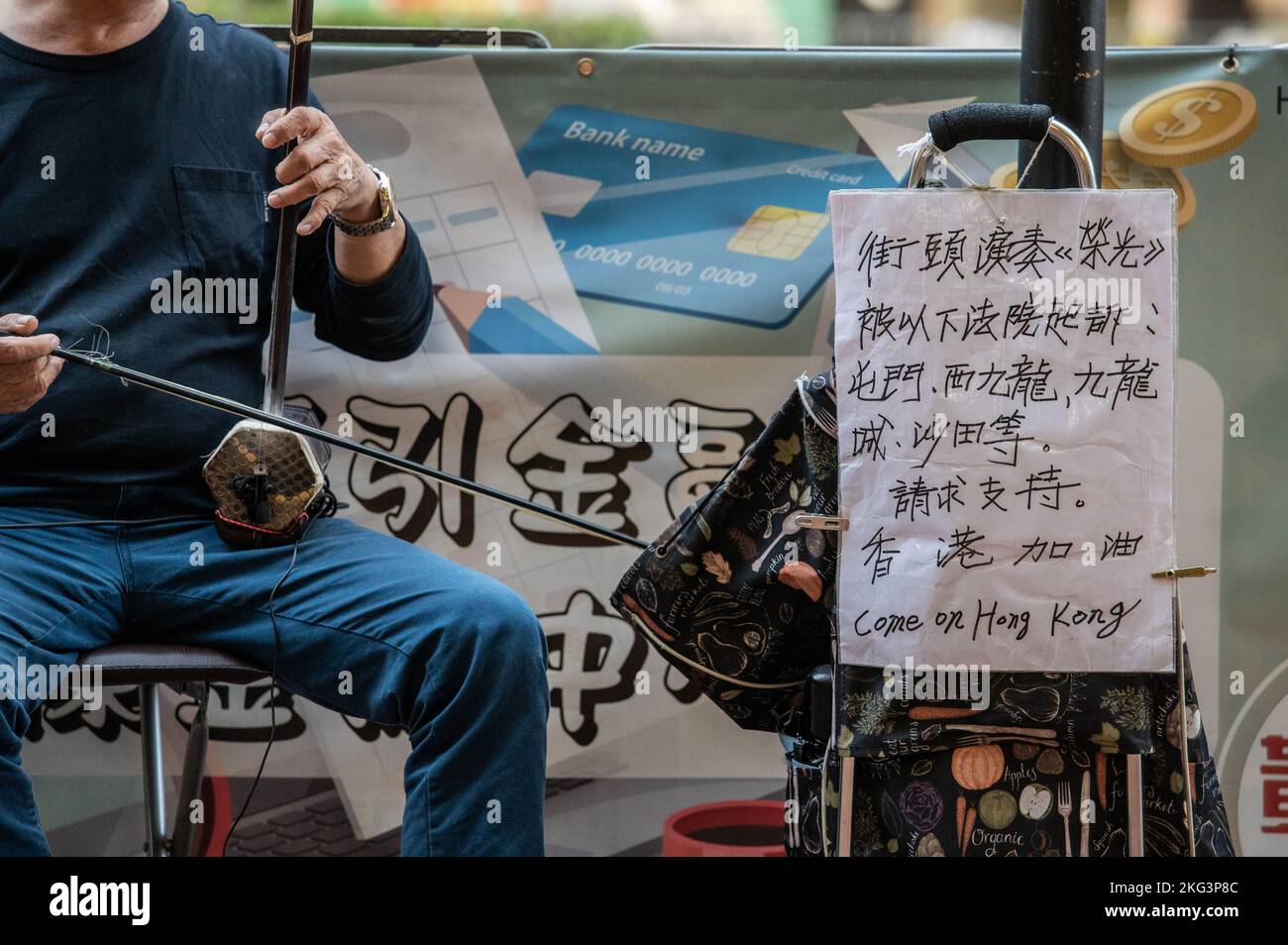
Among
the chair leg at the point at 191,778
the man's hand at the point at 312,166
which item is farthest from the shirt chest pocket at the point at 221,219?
the chair leg at the point at 191,778

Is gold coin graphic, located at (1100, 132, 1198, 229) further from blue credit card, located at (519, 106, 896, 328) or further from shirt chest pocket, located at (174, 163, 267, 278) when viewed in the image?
shirt chest pocket, located at (174, 163, 267, 278)

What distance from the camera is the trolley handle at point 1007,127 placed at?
1800 millimetres

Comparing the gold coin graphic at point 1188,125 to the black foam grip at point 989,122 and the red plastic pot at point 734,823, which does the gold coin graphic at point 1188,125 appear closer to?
the black foam grip at point 989,122

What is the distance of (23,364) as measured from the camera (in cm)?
184

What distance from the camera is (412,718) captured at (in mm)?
1841

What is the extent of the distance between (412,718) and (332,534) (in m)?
0.40

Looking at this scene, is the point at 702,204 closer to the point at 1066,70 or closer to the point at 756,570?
the point at 1066,70

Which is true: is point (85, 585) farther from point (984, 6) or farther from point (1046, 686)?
point (984, 6)

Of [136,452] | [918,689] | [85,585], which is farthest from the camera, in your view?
[136,452]

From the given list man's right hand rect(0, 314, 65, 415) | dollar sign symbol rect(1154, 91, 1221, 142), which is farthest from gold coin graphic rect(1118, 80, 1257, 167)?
man's right hand rect(0, 314, 65, 415)

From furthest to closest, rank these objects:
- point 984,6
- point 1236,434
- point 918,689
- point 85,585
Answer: point 984,6, point 1236,434, point 85,585, point 918,689

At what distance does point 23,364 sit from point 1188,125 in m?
2.19
